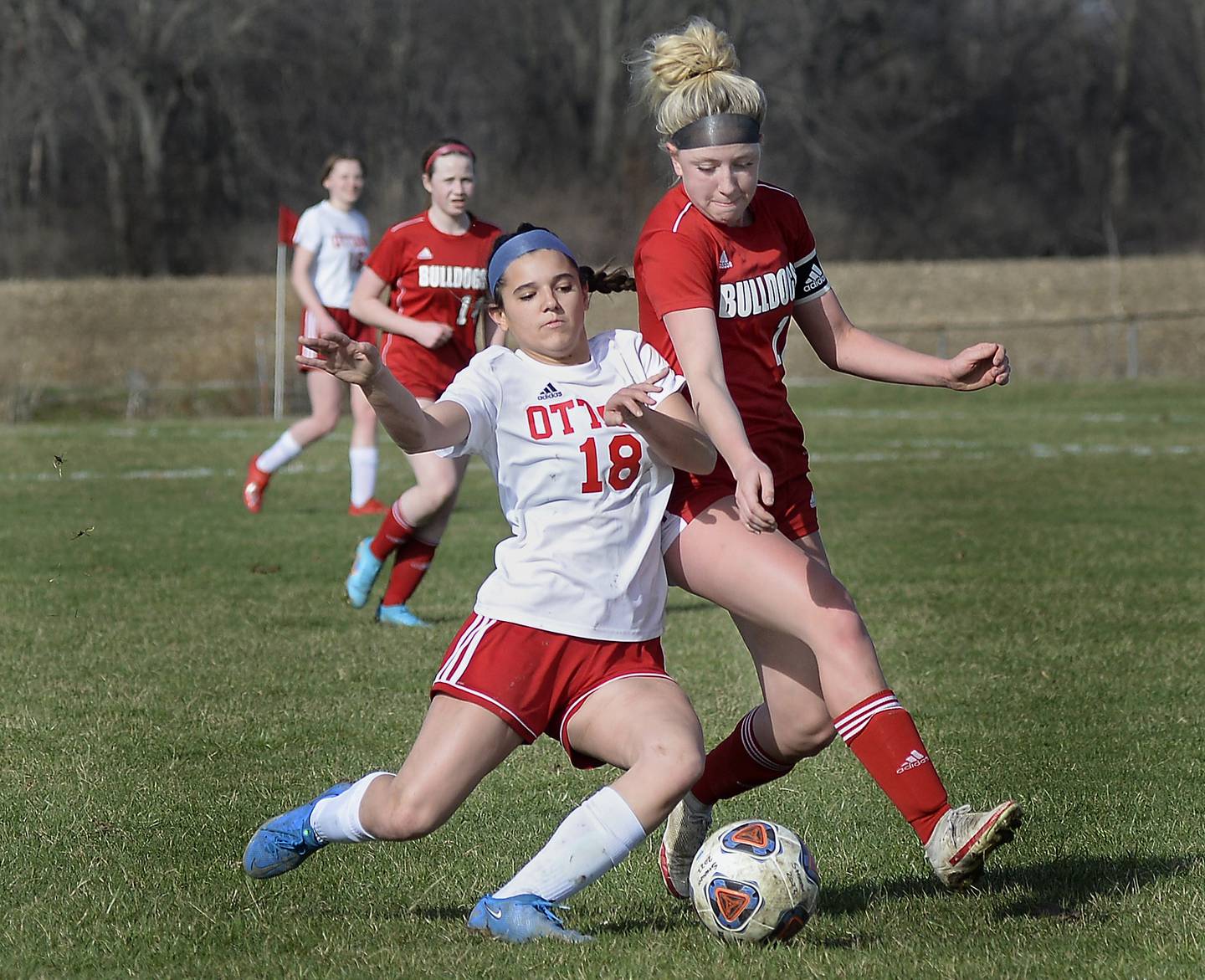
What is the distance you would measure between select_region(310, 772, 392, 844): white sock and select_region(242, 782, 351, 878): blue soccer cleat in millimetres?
27

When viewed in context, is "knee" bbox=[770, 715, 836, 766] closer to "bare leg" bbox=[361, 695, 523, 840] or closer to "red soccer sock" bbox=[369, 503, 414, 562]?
"bare leg" bbox=[361, 695, 523, 840]

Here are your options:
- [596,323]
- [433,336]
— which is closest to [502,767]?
[433,336]

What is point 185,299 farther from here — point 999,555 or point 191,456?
point 999,555

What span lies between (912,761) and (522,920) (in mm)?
907

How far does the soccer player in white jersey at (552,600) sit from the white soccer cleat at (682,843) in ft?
1.76

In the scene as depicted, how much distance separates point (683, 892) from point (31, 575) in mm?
5953

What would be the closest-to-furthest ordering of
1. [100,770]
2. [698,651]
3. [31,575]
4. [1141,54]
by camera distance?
[100,770] < [698,651] < [31,575] < [1141,54]

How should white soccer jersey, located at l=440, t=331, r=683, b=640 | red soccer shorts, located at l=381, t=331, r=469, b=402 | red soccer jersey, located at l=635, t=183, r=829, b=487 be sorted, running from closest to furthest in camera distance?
white soccer jersey, located at l=440, t=331, r=683, b=640, red soccer jersey, located at l=635, t=183, r=829, b=487, red soccer shorts, located at l=381, t=331, r=469, b=402

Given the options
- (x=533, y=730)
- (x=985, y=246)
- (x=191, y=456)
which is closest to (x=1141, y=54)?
(x=985, y=246)

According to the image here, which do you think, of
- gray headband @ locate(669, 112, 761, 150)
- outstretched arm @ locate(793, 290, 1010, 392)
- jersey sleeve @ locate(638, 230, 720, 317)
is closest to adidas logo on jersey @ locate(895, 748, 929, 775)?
outstretched arm @ locate(793, 290, 1010, 392)

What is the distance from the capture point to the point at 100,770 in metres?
4.96

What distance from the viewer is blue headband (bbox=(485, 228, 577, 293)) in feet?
12.2

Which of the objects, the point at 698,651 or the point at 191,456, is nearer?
the point at 698,651

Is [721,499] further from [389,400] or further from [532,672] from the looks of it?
[389,400]
